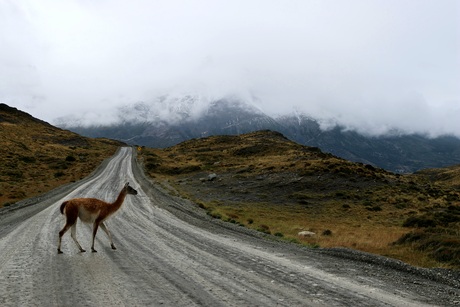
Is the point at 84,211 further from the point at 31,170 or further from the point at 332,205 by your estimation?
the point at 31,170

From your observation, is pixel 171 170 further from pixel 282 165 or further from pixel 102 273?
pixel 102 273

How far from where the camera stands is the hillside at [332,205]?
19875 millimetres

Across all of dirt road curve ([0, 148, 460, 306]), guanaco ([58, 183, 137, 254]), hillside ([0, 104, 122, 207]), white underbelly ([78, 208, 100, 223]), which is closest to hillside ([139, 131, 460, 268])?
dirt road curve ([0, 148, 460, 306])

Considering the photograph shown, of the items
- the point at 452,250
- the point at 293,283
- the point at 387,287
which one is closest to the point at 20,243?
the point at 293,283

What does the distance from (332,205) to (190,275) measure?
1353 inches

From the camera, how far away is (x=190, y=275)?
10.0m

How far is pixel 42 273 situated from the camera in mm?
9906

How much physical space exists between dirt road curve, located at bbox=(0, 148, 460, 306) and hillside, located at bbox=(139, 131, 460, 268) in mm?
5860

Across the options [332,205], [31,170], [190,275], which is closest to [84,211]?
[190,275]

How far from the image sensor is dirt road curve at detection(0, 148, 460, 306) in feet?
26.6

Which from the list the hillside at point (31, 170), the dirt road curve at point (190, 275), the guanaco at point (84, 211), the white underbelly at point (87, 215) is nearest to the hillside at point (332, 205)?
the dirt road curve at point (190, 275)

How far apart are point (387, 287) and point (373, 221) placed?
2705cm

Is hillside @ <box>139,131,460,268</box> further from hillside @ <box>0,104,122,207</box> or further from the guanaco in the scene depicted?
hillside @ <box>0,104,122,207</box>

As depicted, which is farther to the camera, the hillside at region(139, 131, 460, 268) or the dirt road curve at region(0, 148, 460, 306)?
the hillside at region(139, 131, 460, 268)
